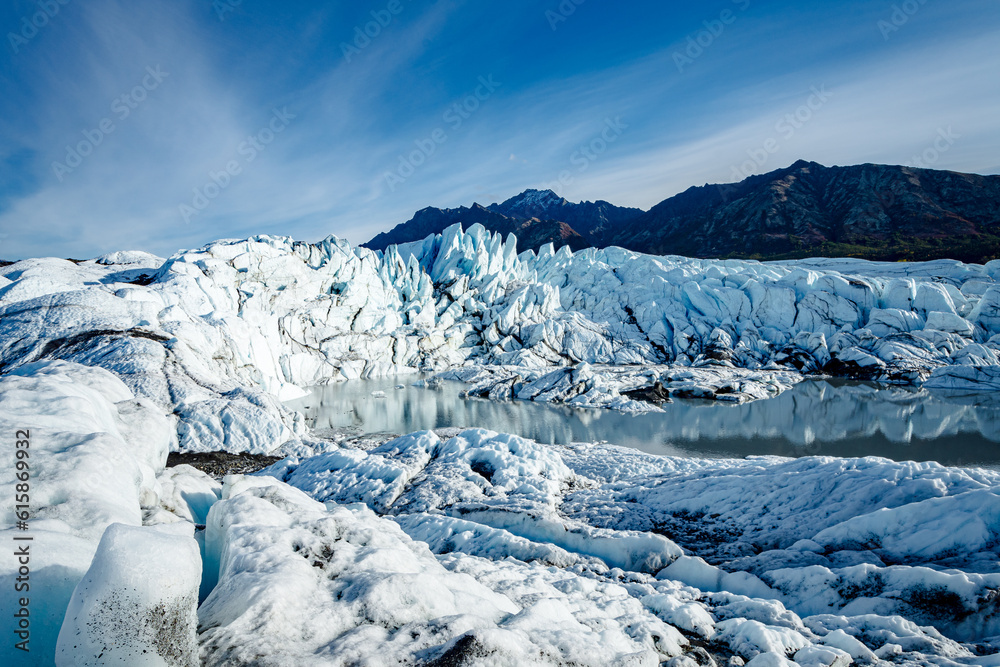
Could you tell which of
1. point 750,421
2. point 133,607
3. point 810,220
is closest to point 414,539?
point 133,607

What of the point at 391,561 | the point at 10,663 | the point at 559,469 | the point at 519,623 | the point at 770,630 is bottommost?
the point at 559,469

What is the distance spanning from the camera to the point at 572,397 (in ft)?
82.5

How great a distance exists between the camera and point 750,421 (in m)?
20.3

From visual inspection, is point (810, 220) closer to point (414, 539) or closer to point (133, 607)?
point (414, 539)

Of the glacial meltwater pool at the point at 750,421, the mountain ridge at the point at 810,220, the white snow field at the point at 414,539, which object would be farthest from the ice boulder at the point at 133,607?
the mountain ridge at the point at 810,220

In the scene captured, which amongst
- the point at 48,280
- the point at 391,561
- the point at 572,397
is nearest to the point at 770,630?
the point at 391,561

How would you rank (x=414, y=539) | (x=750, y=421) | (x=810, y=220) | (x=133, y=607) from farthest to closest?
(x=810, y=220) → (x=750, y=421) → (x=414, y=539) → (x=133, y=607)

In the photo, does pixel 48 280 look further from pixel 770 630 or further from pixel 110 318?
pixel 770 630

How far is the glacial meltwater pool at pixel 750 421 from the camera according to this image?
16.0 metres

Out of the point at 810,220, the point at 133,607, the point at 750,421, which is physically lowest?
the point at 750,421

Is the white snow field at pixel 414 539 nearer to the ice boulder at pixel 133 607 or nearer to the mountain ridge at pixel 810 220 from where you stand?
the ice boulder at pixel 133 607

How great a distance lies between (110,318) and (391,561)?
16769 mm

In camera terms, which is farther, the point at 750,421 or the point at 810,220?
the point at 810,220

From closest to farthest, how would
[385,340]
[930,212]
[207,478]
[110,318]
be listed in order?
[207,478] < [110,318] < [385,340] < [930,212]
